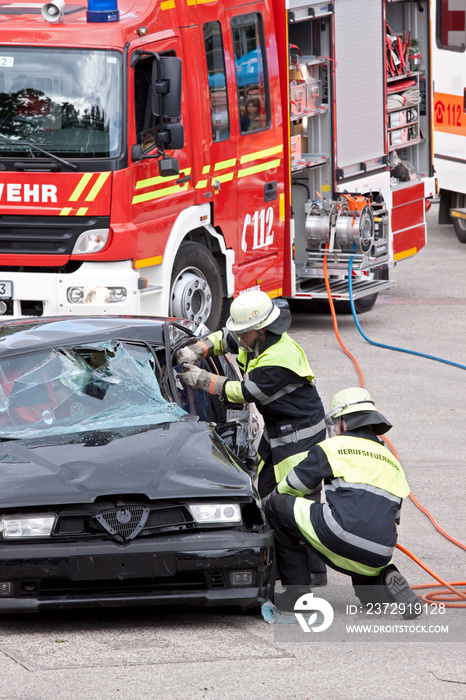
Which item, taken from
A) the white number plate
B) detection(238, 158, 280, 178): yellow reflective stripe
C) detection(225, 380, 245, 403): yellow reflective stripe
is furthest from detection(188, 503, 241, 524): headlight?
detection(238, 158, 280, 178): yellow reflective stripe

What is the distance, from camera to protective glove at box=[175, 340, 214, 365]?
691 centimetres

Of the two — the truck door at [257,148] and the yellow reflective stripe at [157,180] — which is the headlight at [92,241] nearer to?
the yellow reflective stripe at [157,180]

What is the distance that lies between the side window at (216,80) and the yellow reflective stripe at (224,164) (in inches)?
8.1

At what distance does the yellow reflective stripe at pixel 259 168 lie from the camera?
459 inches

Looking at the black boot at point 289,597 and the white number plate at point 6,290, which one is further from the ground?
the white number plate at point 6,290

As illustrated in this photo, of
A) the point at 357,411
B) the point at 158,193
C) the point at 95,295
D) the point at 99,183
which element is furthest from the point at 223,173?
the point at 357,411

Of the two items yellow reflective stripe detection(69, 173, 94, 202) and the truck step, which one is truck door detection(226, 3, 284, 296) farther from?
the truck step

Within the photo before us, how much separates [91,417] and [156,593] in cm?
114

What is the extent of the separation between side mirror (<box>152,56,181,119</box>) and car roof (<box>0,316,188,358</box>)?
3271 millimetres

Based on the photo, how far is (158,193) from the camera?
10.4 m

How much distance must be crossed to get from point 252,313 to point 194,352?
481 millimetres

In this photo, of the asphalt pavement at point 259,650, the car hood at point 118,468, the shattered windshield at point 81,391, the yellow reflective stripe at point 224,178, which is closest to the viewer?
the asphalt pavement at point 259,650

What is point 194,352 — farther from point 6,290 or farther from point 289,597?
point 6,290

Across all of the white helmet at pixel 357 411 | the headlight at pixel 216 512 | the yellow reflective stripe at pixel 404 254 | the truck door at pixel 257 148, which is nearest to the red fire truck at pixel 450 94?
the yellow reflective stripe at pixel 404 254
